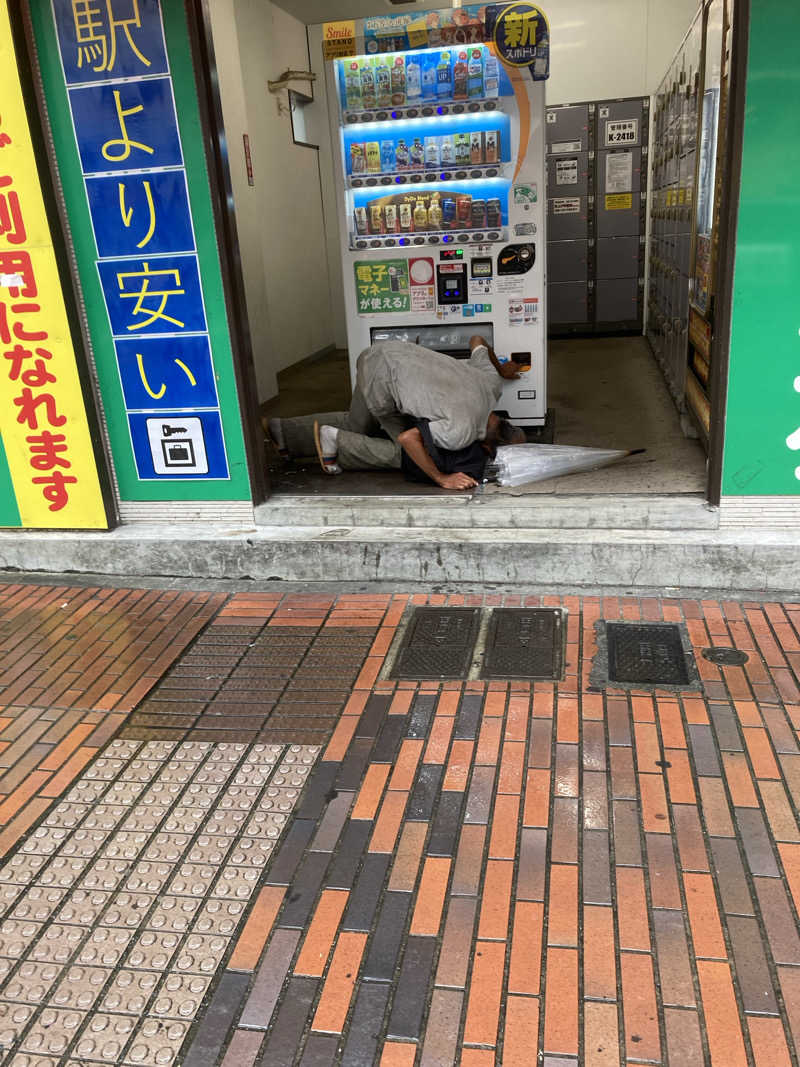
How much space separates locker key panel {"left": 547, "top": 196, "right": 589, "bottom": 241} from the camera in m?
11.1

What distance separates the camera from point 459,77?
562cm

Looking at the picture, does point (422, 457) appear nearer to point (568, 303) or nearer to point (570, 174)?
point (568, 303)

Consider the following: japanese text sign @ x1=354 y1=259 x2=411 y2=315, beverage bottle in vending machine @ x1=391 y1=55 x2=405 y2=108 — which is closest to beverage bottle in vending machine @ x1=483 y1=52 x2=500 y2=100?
beverage bottle in vending machine @ x1=391 y1=55 x2=405 y2=108

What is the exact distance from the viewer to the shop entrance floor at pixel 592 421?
196 inches

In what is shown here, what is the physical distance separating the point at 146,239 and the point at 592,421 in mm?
3912

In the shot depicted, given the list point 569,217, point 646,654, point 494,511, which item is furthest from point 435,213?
point 569,217

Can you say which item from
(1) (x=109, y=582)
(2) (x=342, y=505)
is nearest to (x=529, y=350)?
(2) (x=342, y=505)

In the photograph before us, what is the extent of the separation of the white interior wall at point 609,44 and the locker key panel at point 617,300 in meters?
2.40

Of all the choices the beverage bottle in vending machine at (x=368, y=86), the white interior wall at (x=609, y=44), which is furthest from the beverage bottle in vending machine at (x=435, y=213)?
the white interior wall at (x=609, y=44)

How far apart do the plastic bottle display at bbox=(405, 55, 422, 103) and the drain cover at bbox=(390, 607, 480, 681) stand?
12.3ft

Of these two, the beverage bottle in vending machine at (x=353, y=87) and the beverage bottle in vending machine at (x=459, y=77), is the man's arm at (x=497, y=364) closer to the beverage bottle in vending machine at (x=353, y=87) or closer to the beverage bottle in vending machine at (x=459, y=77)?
the beverage bottle in vending machine at (x=459, y=77)

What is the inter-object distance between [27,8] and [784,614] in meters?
4.92

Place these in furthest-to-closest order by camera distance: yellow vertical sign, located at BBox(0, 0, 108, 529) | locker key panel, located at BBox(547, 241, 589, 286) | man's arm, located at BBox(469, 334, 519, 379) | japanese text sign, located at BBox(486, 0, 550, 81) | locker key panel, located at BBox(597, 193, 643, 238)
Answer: locker key panel, located at BBox(547, 241, 589, 286) < locker key panel, located at BBox(597, 193, 643, 238) < man's arm, located at BBox(469, 334, 519, 379) < japanese text sign, located at BBox(486, 0, 550, 81) < yellow vertical sign, located at BBox(0, 0, 108, 529)

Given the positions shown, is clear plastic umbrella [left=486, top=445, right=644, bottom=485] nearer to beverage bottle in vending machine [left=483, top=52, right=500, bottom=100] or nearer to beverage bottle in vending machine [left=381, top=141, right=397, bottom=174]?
beverage bottle in vending machine [left=381, top=141, right=397, bottom=174]
